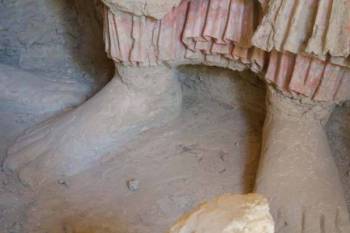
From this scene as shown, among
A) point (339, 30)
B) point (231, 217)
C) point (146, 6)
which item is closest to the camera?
point (231, 217)

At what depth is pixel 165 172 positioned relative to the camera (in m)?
1.17

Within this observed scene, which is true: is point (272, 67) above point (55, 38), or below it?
above

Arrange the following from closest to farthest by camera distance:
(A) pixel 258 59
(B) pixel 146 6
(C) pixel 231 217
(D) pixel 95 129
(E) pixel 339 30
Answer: (C) pixel 231 217
(E) pixel 339 30
(B) pixel 146 6
(A) pixel 258 59
(D) pixel 95 129

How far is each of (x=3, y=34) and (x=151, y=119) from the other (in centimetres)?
59

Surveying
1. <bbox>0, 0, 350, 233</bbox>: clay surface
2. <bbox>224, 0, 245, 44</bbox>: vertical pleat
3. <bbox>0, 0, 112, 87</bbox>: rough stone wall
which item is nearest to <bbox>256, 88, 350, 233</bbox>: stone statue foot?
<bbox>0, 0, 350, 233</bbox>: clay surface

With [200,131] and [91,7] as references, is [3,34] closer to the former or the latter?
[91,7]

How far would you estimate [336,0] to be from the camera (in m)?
0.83

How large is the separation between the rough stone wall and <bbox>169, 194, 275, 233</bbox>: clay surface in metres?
0.94

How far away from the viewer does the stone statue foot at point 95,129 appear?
3.87 feet

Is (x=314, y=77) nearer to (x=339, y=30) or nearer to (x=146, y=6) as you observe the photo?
(x=339, y=30)

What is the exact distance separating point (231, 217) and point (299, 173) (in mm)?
524

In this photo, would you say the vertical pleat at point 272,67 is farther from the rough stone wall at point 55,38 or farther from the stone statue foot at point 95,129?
the rough stone wall at point 55,38

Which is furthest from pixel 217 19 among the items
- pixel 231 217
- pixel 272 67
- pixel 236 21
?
pixel 231 217

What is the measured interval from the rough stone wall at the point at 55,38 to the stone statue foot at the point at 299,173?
1.96 ft
